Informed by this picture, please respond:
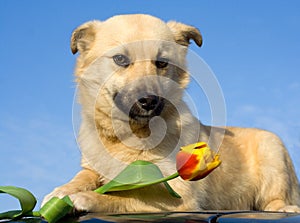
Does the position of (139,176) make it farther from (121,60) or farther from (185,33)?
(185,33)

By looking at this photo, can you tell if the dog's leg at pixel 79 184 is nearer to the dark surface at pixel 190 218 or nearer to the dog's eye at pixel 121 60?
the dog's eye at pixel 121 60

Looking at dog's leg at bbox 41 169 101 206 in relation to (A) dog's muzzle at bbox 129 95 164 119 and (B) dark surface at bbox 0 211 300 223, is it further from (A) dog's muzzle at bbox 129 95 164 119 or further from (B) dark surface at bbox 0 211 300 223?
(B) dark surface at bbox 0 211 300 223

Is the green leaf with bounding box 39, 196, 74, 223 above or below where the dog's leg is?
below

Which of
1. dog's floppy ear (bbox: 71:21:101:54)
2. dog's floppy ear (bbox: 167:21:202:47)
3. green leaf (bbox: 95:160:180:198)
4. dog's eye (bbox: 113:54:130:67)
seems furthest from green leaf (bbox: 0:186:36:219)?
dog's floppy ear (bbox: 167:21:202:47)

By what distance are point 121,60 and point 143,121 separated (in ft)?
1.88

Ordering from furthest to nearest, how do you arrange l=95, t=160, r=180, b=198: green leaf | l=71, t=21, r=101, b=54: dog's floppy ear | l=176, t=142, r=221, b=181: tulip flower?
l=71, t=21, r=101, b=54: dog's floppy ear
l=95, t=160, r=180, b=198: green leaf
l=176, t=142, r=221, b=181: tulip flower

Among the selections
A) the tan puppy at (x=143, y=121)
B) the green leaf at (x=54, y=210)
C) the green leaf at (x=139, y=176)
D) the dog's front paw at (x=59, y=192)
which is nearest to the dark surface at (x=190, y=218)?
the green leaf at (x=54, y=210)

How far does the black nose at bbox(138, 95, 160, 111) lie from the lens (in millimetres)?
3557

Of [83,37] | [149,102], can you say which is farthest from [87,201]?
[83,37]

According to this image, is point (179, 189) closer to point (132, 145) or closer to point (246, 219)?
point (132, 145)

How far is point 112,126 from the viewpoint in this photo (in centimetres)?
396

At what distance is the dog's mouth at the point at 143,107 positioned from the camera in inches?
141

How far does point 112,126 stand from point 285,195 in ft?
6.35

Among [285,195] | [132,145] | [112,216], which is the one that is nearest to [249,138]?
[285,195]
